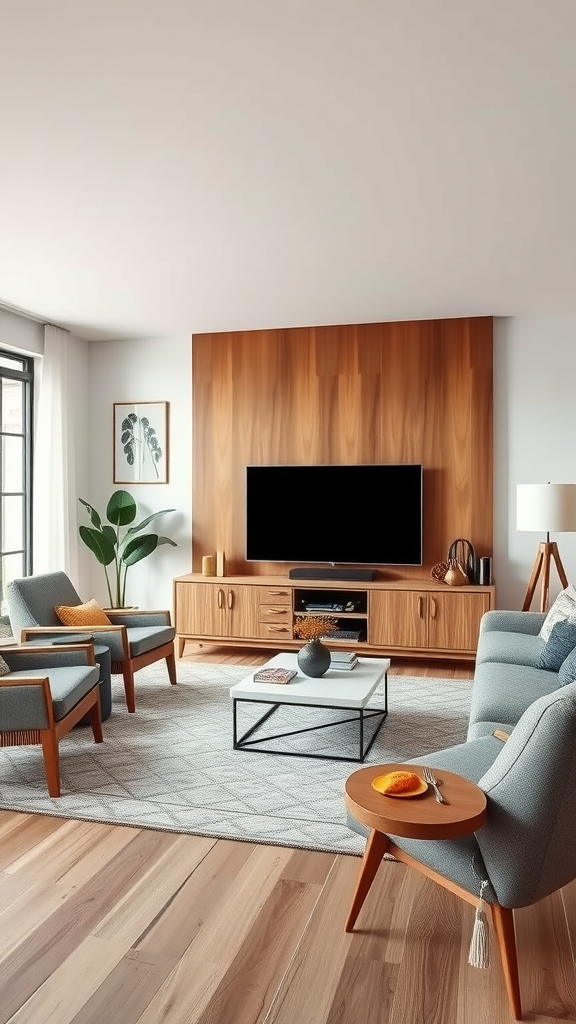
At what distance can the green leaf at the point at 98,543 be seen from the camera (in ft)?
19.9

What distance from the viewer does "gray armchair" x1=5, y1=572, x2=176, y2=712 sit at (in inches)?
167

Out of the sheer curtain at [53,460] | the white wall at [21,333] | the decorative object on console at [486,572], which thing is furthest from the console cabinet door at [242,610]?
the white wall at [21,333]

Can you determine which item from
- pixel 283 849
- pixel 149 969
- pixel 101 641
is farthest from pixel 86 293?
pixel 149 969

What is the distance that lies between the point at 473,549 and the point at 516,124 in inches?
134

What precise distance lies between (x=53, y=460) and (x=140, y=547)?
0.99 m

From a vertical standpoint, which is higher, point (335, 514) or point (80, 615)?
point (335, 514)

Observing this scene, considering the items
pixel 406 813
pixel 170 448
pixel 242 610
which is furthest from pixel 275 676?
pixel 170 448

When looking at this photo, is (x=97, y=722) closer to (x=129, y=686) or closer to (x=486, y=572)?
(x=129, y=686)

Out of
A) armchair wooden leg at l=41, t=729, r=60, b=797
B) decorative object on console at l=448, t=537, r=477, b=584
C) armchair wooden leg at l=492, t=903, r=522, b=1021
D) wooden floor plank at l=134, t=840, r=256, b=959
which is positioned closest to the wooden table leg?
armchair wooden leg at l=492, t=903, r=522, b=1021

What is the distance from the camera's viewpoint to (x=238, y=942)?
208cm

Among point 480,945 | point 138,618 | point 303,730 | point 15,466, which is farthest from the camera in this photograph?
point 15,466

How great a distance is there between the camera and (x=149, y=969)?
1.96 metres

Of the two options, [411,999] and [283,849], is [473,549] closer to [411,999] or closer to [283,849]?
[283,849]

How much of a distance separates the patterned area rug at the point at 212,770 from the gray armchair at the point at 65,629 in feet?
0.91
